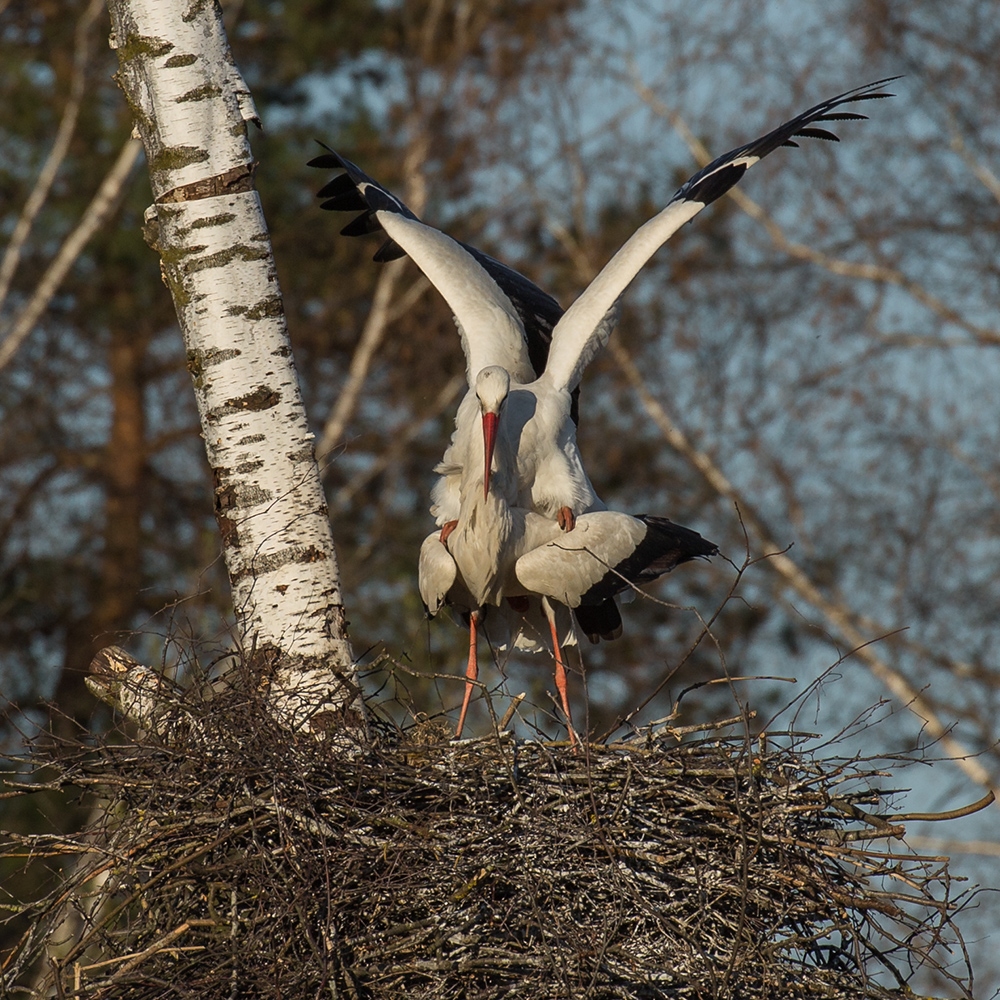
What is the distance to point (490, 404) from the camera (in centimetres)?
492

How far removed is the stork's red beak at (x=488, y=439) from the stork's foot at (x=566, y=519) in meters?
0.36

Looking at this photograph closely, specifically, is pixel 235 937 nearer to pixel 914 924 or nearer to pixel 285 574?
pixel 285 574

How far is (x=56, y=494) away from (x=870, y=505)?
7.06 m

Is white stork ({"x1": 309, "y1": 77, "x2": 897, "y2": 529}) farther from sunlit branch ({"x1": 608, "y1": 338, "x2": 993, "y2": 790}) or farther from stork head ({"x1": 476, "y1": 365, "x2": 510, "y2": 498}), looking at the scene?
sunlit branch ({"x1": 608, "y1": 338, "x2": 993, "y2": 790})

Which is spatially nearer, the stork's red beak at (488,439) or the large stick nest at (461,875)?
the large stick nest at (461,875)

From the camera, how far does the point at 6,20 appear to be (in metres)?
12.8

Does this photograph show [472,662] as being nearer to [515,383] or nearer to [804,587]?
[515,383]

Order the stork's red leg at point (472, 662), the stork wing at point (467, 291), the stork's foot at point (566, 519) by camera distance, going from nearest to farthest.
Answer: the stork's red leg at point (472, 662), the stork's foot at point (566, 519), the stork wing at point (467, 291)

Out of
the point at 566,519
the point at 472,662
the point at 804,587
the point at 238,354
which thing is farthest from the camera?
the point at 804,587

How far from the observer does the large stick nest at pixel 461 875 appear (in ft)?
11.0

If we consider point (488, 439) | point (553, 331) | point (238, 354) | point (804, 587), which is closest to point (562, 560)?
point (488, 439)

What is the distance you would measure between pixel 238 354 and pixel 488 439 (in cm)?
110

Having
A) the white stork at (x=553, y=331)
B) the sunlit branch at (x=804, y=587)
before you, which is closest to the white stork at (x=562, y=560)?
the white stork at (x=553, y=331)

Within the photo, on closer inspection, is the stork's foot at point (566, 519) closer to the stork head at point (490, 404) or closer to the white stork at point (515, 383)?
the white stork at point (515, 383)
